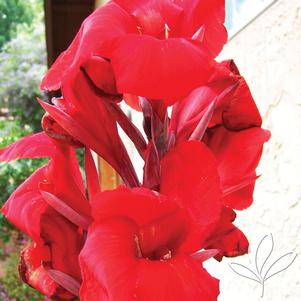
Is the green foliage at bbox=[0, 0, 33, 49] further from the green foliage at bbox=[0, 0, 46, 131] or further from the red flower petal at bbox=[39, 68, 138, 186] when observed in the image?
the red flower petal at bbox=[39, 68, 138, 186]

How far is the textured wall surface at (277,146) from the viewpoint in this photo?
837mm

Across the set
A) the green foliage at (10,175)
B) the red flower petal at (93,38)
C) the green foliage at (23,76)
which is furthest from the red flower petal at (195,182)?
the green foliage at (23,76)

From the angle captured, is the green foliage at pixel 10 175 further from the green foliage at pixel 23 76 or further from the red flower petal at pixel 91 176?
the red flower petal at pixel 91 176

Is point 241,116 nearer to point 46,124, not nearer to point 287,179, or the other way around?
point 46,124

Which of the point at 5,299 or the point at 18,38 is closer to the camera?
the point at 5,299

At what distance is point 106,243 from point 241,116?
196mm

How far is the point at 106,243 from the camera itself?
37 cm

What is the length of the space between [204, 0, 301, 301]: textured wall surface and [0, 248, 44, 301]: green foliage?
115 inches

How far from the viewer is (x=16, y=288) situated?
384cm

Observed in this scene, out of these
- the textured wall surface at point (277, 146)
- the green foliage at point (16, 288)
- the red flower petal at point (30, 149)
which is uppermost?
the red flower petal at point (30, 149)

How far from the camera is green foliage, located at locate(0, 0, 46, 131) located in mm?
7879

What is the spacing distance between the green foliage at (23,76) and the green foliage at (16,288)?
3.93 m

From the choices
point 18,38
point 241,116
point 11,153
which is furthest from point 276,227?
point 18,38

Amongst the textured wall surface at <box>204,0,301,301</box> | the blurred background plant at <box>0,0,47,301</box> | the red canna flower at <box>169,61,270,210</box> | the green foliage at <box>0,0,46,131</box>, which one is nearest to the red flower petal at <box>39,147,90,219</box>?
the red canna flower at <box>169,61,270,210</box>
